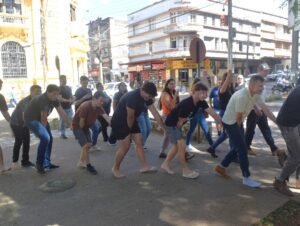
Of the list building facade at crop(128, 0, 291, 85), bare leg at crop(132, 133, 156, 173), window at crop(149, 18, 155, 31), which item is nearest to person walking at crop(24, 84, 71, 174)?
bare leg at crop(132, 133, 156, 173)

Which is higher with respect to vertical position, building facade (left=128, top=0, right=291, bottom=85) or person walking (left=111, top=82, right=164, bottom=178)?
building facade (left=128, top=0, right=291, bottom=85)

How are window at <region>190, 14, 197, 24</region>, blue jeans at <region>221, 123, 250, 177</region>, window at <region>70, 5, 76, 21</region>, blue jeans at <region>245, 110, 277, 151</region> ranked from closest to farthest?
blue jeans at <region>221, 123, 250, 177</region> → blue jeans at <region>245, 110, 277, 151</region> → window at <region>70, 5, 76, 21</region> → window at <region>190, 14, 197, 24</region>

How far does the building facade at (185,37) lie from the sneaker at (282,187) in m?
28.9

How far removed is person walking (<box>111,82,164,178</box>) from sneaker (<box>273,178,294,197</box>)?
1.96 meters

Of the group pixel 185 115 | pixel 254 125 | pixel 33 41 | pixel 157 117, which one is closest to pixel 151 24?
pixel 33 41

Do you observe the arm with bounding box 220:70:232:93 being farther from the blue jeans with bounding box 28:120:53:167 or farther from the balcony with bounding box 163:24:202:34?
the balcony with bounding box 163:24:202:34

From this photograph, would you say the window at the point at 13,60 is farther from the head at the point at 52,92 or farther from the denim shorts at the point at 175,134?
the denim shorts at the point at 175,134

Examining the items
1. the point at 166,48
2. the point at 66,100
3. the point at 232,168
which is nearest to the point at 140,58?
the point at 166,48

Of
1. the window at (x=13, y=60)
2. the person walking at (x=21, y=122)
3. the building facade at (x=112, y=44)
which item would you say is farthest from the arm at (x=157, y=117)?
the building facade at (x=112, y=44)

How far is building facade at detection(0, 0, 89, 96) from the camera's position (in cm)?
2712

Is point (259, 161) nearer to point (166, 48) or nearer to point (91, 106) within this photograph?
point (91, 106)

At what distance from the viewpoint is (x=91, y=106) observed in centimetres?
570

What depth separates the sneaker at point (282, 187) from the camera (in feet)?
14.8

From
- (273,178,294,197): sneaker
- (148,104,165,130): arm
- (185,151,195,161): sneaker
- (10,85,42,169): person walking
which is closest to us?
(273,178,294,197): sneaker
